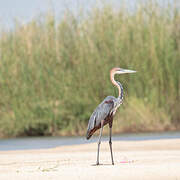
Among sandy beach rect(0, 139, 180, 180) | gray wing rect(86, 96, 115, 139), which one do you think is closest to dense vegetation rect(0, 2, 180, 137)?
sandy beach rect(0, 139, 180, 180)

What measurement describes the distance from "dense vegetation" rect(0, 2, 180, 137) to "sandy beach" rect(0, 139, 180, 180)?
3.73m

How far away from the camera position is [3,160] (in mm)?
9547

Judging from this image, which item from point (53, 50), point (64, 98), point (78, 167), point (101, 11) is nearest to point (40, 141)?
point (64, 98)

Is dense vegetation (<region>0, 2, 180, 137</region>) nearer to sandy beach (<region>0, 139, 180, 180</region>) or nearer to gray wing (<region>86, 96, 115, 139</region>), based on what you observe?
sandy beach (<region>0, 139, 180, 180</region>)

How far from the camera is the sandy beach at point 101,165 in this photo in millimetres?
6836

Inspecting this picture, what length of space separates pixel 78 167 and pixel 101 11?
9276 mm

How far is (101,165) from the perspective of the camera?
7.84 meters

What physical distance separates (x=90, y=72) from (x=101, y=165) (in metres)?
7.79

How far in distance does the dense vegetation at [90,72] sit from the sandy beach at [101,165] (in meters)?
3.73

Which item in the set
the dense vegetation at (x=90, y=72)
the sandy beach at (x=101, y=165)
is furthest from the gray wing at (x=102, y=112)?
the dense vegetation at (x=90, y=72)

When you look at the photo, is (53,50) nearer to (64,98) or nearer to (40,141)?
(64,98)

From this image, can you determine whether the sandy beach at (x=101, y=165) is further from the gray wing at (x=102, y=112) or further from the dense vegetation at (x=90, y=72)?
the dense vegetation at (x=90, y=72)

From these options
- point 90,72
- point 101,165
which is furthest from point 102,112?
point 90,72

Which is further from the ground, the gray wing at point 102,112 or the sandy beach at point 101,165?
the gray wing at point 102,112
